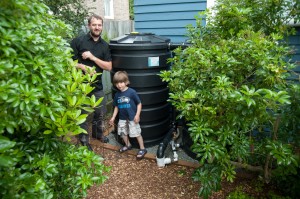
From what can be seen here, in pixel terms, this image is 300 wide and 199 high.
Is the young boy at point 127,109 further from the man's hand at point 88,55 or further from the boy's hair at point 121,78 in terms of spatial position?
the man's hand at point 88,55

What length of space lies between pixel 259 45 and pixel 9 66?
1.77 metres

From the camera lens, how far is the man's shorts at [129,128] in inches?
142

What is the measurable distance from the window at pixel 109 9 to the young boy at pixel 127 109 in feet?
33.8

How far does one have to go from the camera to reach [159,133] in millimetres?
3971

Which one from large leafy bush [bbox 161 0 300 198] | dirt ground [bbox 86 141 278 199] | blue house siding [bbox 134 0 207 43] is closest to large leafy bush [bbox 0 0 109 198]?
large leafy bush [bbox 161 0 300 198]

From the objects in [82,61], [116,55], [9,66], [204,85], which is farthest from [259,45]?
[82,61]

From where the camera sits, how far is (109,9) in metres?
13.1

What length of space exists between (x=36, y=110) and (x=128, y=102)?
91.1 inches

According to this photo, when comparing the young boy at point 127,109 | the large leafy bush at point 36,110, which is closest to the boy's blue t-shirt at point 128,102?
the young boy at point 127,109

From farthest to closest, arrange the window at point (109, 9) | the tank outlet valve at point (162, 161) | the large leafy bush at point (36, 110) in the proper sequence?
the window at point (109, 9) < the tank outlet valve at point (162, 161) < the large leafy bush at point (36, 110)

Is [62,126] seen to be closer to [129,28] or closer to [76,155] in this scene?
[76,155]

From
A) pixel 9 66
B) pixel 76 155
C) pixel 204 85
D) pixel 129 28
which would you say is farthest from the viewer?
pixel 129 28

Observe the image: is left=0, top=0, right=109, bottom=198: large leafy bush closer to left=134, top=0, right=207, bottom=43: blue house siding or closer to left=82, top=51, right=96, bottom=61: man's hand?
left=82, top=51, right=96, bottom=61: man's hand

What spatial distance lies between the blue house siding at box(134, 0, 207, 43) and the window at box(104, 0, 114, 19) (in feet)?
28.8
